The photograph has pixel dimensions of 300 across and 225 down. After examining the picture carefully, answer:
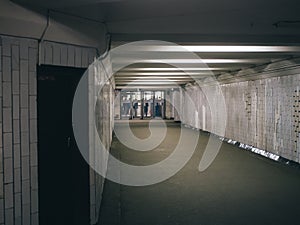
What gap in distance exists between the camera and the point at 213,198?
5586 millimetres

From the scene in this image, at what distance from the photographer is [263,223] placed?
4438 millimetres

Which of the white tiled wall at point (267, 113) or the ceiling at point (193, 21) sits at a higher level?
the ceiling at point (193, 21)

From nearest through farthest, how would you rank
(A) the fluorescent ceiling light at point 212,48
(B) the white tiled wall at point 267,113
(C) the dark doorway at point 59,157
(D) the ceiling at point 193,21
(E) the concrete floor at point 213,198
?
(D) the ceiling at point 193,21
(C) the dark doorway at point 59,157
(E) the concrete floor at point 213,198
(A) the fluorescent ceiling light at point 212,48
(B) the white tiled wall at point 267,113

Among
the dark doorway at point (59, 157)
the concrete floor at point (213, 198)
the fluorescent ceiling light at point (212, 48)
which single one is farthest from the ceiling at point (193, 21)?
the concrete floor at point (213, 198)

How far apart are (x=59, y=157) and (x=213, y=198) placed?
284 cm

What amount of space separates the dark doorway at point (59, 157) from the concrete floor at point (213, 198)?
0.70m

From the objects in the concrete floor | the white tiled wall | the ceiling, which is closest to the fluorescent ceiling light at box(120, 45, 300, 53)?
the ceiling

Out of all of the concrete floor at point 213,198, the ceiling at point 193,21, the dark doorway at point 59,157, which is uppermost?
the ceiling at point 193,21

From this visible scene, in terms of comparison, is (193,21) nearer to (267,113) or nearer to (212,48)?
(212,48)

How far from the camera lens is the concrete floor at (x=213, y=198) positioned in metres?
4.63

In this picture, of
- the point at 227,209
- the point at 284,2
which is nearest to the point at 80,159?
the point at 227,209

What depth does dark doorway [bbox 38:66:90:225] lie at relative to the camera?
12.1 feet

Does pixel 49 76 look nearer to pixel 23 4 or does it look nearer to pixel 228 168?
pixel 23 4

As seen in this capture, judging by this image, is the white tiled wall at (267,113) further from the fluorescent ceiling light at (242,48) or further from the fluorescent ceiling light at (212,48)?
the fluorescent ceiling light at (212,48)
